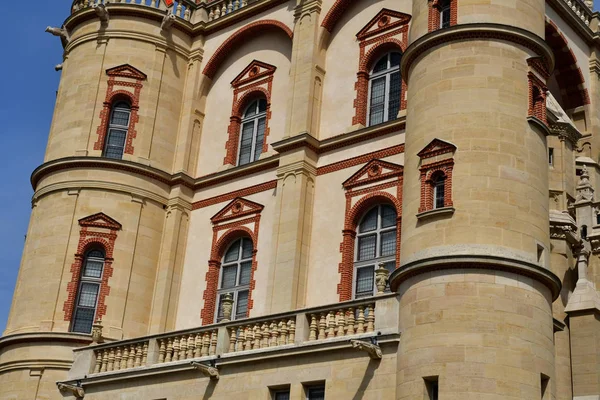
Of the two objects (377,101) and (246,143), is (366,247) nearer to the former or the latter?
(377,101)

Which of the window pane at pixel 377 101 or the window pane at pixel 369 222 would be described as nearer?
the window pane at pixel 369 222

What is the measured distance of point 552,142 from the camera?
2595cm

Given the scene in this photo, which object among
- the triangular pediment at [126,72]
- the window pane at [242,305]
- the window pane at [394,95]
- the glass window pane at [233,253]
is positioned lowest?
the window pane at [242,305]

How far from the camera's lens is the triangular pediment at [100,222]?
31.0 metres

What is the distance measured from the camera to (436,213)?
68.0 feet

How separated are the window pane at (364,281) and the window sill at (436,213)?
19.6 ft

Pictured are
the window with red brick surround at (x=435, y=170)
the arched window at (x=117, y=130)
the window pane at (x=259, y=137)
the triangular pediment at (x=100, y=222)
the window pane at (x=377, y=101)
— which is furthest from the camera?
the arched window at (x=117, y=130)

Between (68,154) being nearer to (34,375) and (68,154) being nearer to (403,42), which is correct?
(34,375)

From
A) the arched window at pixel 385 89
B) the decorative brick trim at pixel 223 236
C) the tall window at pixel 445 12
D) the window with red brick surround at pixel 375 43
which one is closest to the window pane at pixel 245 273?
the decorative brick trim at pixel 223 236

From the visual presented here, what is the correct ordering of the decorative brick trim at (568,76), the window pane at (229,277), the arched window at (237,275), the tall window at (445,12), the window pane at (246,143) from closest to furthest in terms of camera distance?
the tall window at (445,12) < the decorative brick trim at (568,76) < the arched window at (237,275) < the window pane at (229,277) < the window pane at (246,143)

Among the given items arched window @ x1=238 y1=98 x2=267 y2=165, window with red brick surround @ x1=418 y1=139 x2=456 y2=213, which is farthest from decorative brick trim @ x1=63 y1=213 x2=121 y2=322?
window with red brick surround @ x1=418 y1=139 x2=456 y2=213

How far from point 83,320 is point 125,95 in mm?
8012

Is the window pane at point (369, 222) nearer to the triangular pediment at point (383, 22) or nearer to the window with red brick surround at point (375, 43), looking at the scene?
the window with red brick surround at point (375, 43)

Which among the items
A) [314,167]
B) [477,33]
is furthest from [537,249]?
[314,167]
